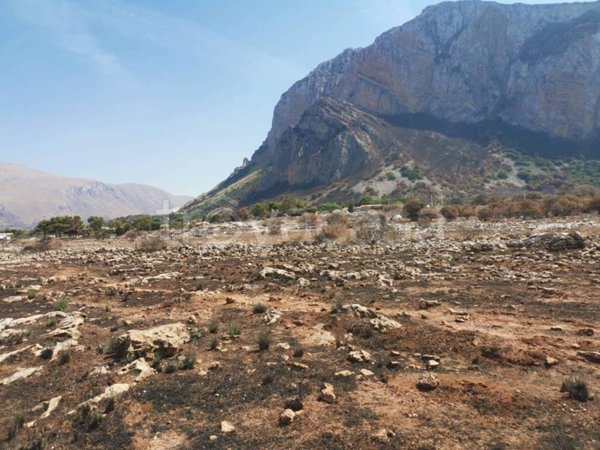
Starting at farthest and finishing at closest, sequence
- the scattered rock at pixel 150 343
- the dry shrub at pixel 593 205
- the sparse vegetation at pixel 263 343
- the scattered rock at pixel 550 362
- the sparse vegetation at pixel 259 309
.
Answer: the dry shrub at pixel 593 205 → the sparse vegetation at pixel 259 309 → the sparse vegetation at pixel 263 343 → the scattered rock at pixel 150 343 → the scattered rock at pixel 550 362

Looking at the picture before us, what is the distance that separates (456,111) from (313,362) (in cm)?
14369

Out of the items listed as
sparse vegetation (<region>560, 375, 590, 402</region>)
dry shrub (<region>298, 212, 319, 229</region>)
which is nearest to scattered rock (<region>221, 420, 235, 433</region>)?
sparse vegetation (<region>560, 375, 590, 402</region>)

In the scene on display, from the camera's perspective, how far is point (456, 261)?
54.9 feet

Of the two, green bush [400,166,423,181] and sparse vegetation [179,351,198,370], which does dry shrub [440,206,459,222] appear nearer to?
sparse vegetation [179,351,198,370]

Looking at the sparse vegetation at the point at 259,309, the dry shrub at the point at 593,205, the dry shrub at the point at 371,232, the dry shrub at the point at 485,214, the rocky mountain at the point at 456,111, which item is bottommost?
the sparse vegetation at the point at 259,309

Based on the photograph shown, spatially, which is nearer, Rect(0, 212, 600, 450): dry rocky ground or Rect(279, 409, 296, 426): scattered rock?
Rect(0, 212, 600, 450): dry rocky ground

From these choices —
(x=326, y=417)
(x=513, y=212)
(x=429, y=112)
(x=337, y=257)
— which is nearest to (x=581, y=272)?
(x=337, y=257)

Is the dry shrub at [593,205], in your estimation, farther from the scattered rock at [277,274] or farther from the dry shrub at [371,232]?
the scattered rock at [277,274]

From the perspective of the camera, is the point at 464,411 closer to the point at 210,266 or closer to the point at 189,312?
the point at 189,312

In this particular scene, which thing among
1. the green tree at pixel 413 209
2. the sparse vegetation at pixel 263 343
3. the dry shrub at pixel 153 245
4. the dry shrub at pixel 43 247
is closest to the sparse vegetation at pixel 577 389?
the sparse vegetation at pixel 263 343

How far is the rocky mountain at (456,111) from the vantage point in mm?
106938

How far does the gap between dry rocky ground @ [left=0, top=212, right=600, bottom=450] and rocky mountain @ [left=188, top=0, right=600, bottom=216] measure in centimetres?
8414

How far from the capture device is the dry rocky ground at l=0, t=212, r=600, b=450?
15.9 feet

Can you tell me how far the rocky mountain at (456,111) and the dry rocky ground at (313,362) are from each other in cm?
8414
